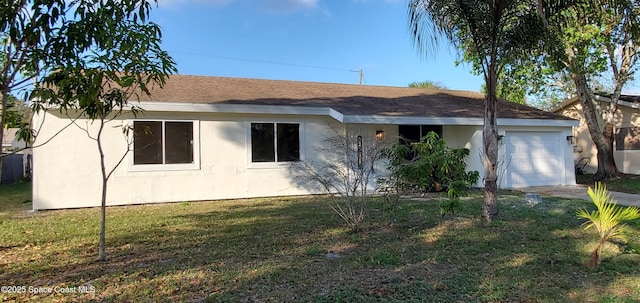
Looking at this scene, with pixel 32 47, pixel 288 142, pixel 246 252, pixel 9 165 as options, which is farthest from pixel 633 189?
pixel 9 165

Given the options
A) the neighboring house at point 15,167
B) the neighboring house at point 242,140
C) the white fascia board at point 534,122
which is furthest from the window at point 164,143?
the neighboring house at point 15,167

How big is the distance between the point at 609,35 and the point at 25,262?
16.9m

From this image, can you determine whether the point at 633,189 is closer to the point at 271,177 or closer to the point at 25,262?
the point at 271,177

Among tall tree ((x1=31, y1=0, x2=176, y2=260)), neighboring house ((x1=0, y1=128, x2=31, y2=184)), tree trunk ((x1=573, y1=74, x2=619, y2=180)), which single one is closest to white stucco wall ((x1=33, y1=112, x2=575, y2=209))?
tree trunk ((x1=573, y1=74, x2=619, y2=180))

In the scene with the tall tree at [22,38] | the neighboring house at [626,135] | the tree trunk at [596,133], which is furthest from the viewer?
the neighboring house at [626,135]

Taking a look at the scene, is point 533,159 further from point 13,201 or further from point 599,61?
point 13,201

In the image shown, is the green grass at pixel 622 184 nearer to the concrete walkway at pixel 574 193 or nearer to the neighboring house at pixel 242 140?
the concrete walkway at pixel 574 193

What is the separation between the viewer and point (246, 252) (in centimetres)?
539

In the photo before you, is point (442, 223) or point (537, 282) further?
point (442, 223)

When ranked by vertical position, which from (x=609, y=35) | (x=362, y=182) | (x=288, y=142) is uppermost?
(x=609, y=35)

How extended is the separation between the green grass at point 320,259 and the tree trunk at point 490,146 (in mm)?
319

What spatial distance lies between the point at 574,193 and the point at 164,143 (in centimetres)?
1116

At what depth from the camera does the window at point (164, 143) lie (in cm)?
1039

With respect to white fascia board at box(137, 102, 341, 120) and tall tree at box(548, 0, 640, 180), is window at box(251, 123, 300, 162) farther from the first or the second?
tall tree at box(548, 0, 640, 180)
